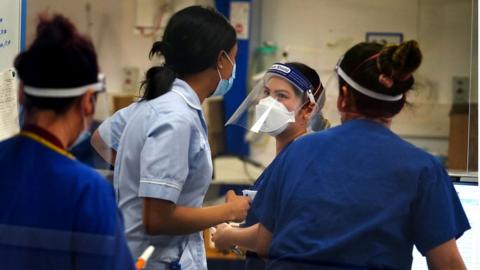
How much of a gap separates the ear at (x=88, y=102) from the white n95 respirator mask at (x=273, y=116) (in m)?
0.57

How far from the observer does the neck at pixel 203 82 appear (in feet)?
5.08

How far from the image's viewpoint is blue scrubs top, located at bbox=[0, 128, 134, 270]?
3.86ft

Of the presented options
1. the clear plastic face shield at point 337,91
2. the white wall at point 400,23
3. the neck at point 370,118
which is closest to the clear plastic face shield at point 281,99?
the clear plastic face shield at point 337,91

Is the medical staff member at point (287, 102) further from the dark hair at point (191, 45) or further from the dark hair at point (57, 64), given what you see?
the dark hair at point (57, 64)

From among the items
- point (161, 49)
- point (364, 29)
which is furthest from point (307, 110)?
point (364, 29)

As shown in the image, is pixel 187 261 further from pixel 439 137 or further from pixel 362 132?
pixel 439 137

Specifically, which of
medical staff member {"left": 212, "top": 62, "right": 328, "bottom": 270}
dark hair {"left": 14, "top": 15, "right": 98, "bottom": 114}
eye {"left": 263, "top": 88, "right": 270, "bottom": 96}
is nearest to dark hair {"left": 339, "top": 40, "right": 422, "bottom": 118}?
medical staff member {"left": 212, "top": 62, "right": 328, "bottom": 270}

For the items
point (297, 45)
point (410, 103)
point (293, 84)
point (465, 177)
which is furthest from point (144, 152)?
point (297, 45)

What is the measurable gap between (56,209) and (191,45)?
0.49 metres

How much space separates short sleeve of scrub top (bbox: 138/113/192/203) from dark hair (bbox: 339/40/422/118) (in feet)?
1.11

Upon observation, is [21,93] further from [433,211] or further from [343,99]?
[433,211]

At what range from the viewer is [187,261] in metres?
1.59

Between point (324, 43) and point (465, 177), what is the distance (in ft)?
4.38

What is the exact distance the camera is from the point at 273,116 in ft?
5.64
